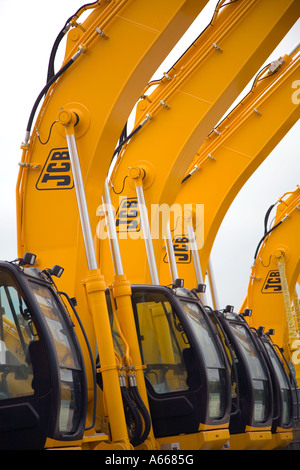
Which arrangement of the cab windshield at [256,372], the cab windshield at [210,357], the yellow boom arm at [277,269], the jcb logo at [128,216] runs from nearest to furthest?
the cab windshield at [210,357] → the jcb logo at [128,216] → the cab windshield at [256,372] → the yellow boom arm at [277,269]

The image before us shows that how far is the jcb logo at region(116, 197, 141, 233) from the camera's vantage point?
9.63 meters

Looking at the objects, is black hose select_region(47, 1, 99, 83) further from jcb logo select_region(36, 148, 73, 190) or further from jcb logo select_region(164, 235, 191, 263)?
jcb logo select_region(164, 235, 191, 263)

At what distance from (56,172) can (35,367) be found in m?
2.59

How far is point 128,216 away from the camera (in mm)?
9688

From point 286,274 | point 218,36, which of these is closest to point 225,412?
point 218,36

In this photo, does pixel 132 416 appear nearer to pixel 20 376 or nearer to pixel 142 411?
pixel 142 411

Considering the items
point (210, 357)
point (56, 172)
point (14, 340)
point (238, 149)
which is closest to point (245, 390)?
point (210, 357)

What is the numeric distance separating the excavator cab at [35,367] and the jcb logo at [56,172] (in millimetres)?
1556

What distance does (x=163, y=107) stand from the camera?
1026cm

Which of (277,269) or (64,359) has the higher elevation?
(277,269)

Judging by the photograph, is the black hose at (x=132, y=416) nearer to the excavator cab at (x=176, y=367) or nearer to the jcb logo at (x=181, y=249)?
the excavator cab at (x=176, y=367)

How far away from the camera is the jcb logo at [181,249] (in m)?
11.9

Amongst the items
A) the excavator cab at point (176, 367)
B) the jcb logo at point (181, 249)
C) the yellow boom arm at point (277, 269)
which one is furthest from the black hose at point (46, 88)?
the yellow boom arm at point (277, 269)

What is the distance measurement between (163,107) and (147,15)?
245cm
